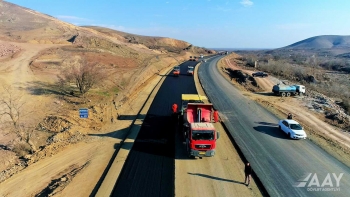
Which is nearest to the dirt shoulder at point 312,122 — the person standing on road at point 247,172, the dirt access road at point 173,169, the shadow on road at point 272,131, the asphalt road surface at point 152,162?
the shadow on road at point 272,131

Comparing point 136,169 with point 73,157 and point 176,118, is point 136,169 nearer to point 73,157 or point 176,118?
point 73,157

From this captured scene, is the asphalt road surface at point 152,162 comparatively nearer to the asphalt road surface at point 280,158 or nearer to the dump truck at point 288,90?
the asphalt road surface at point 280,158

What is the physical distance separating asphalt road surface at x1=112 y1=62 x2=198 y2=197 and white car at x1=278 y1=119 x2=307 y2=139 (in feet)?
34.1

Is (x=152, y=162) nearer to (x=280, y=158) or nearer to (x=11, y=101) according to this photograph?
(x=280, y=158)

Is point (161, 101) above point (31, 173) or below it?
above

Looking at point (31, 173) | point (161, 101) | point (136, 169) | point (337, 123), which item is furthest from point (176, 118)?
point (337, 123)

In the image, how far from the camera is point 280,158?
62.8 ft

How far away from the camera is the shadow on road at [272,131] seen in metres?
23.7

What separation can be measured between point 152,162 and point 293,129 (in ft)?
44.1

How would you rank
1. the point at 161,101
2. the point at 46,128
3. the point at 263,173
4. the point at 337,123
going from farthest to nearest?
1. the point at 161,101
2. the point at 337,123
3. the point at 46,128
4. the point at 263,173

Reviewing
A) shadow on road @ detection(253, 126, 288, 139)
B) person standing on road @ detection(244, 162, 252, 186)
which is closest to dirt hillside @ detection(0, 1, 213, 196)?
person standing on road @ detection(244, 162, 252, 186)

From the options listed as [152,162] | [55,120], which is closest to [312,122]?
[152,162]

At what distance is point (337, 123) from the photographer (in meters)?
28.9

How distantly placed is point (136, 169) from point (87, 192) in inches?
129
